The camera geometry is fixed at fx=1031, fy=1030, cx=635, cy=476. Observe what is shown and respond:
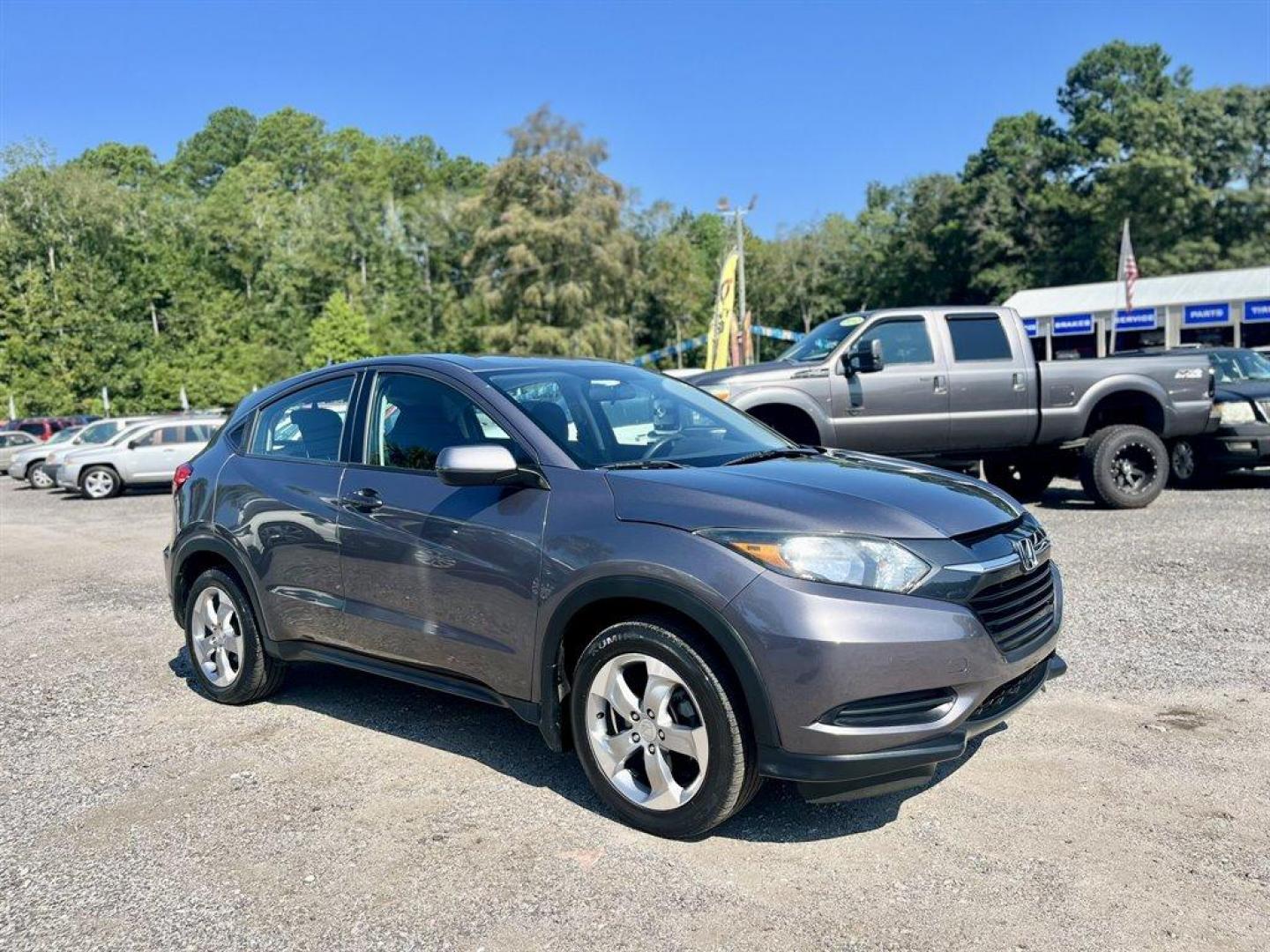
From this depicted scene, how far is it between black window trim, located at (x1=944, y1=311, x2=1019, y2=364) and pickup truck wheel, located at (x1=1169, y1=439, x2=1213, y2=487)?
3620mm

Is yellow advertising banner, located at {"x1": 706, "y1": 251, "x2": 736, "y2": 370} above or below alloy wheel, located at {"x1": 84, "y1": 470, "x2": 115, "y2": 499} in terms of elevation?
above

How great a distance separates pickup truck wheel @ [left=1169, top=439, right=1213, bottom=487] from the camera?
13.1m

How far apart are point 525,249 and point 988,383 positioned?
4568 centimetres

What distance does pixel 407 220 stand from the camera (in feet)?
233

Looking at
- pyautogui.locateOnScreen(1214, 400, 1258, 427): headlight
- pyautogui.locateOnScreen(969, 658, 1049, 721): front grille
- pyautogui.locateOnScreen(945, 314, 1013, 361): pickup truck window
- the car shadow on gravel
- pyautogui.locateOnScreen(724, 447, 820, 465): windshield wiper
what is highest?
pyautogui.locateOnScreen(945, 314, 1013, 361): pickup truck window

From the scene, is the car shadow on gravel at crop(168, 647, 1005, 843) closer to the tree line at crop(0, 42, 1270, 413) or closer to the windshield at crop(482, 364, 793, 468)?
the windshield at crop(482, 364, 793, 468)

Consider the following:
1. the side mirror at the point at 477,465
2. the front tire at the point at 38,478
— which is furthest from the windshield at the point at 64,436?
the side mirror at the point at 477,465

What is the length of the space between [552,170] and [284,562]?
177 feet

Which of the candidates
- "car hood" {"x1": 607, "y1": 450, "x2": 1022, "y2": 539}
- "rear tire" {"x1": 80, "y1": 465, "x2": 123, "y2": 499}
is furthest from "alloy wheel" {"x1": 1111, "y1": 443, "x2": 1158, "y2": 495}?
"rear tire" {"x1": 80, "y1": 465, "x2": 123, "y2": 499}

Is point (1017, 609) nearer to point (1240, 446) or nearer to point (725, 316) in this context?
point (1240, 446)

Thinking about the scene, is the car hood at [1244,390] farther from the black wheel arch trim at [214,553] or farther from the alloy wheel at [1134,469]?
the black wheel arch trim at [214,553]

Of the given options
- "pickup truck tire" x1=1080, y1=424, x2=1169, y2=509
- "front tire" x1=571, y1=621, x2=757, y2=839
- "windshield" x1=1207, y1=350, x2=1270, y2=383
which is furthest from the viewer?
"windshield" x1=1207, y1=350, x2=1270, y2=383

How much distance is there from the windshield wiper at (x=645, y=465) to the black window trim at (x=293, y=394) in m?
1.51

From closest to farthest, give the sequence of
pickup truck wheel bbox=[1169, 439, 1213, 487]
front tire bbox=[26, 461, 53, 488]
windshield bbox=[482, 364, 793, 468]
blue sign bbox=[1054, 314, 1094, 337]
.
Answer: windshield bbox=[482, 364, 793, 468] → pickup truck wheel bbox=[1169, 439, 1213, 487] → front tire bbox=[26, 461, 53, 488] → blue sign bbox=[1054, 314, 1094, 337]
